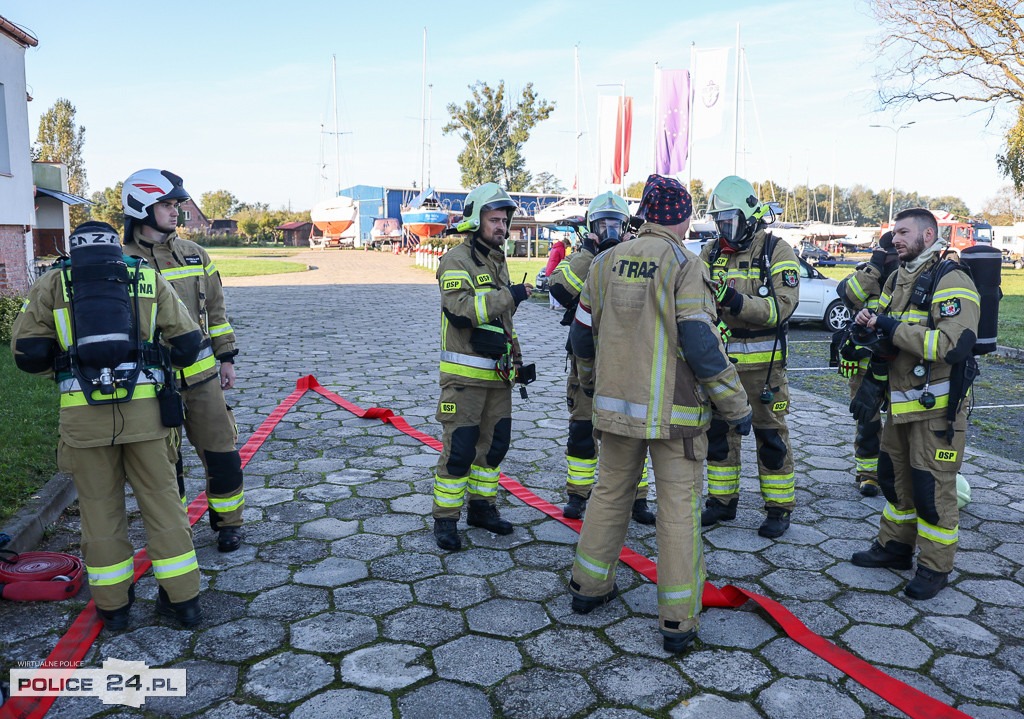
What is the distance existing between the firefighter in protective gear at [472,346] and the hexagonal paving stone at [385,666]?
44.7 inches

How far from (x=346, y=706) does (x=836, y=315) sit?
45.5 feet

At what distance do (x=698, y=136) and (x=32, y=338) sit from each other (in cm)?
2845

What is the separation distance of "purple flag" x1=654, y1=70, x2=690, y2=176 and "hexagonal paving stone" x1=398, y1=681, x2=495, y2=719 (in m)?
27.4

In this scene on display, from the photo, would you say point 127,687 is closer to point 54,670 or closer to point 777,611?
point 54,670

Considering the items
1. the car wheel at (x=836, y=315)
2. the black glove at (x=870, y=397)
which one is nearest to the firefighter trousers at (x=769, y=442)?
the black glove at (x=870, y=397)

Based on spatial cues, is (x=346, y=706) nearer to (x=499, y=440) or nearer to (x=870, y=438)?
(x=499, y=440)

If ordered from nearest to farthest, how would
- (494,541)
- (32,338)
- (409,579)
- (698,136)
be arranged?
(32,338) < (409,579) < (494,541) < (698,136)

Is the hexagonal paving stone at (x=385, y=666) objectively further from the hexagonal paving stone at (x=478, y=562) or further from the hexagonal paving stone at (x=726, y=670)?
the hexagonal paving stone at (x=726, y=670)

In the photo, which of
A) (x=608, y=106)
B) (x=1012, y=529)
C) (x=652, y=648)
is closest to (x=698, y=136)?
(x=608, y=106)

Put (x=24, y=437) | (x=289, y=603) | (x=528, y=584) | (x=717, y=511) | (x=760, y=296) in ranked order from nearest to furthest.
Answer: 1. (x=289, y=603)
2. (x=528, y=584)
3. (x=760, y=296)
4. (x=717, y=511)
5. (x=24, y=437)

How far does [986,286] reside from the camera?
3.91 m

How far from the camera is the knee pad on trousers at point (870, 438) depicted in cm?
547

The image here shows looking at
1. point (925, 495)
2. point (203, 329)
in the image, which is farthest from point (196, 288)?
point (925, 495)

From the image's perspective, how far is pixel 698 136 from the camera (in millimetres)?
28594
